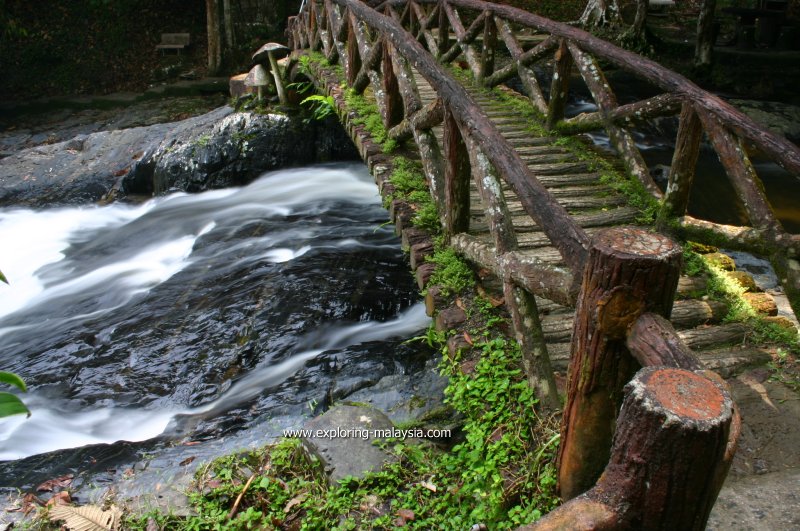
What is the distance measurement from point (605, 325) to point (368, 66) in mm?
4919

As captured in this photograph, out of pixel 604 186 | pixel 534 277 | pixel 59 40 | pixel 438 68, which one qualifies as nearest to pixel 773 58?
pixel 604 186

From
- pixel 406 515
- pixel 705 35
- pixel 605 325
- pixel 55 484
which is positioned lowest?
pixel 55 484

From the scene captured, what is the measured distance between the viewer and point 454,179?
388 centimetres

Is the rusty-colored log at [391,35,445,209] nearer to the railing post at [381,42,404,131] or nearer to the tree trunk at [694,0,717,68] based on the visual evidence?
the railing post at [381,42,404,131]

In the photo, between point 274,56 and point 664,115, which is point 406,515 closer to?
point 664,115

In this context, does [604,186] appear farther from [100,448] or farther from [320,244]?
[100,448]

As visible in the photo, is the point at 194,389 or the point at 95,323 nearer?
the point at 194,389

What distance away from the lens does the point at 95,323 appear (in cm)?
607

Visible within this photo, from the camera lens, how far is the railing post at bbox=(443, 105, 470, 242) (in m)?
3.77

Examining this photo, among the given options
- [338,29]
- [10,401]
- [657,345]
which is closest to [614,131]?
[657,345]

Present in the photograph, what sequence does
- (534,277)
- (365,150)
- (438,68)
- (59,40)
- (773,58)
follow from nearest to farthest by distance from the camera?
(534,277), (438,68), (365,150), (773,58), (59,40)

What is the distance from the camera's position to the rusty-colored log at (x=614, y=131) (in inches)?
178

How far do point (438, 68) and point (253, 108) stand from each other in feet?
22.5

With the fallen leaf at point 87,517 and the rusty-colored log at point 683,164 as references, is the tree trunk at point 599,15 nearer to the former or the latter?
the rusty-colored log at point 683,164
